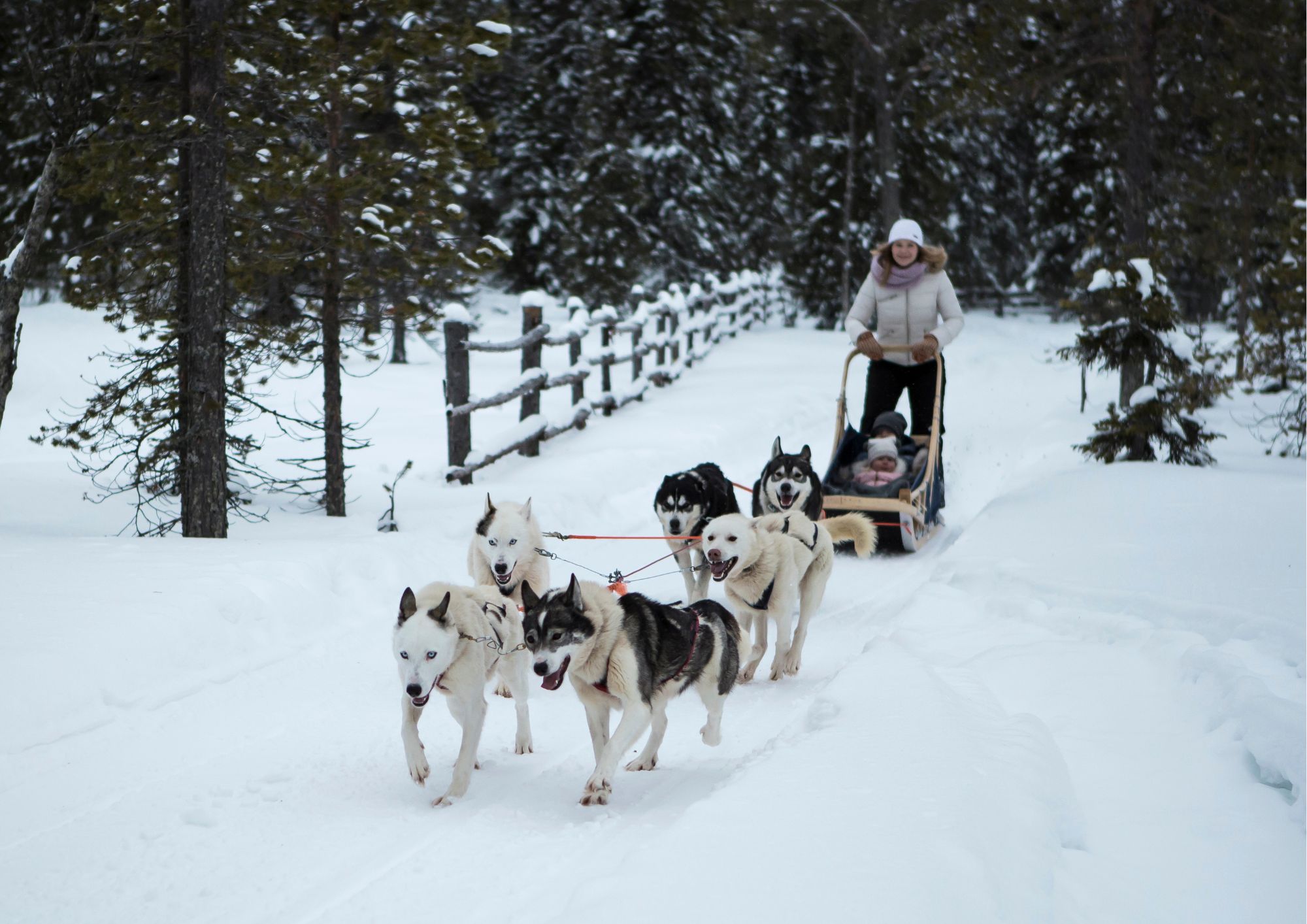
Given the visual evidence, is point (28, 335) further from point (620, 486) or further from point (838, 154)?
point (838, 154)

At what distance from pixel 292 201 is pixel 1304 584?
24.1 feet

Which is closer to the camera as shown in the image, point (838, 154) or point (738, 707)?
point (738, 707)

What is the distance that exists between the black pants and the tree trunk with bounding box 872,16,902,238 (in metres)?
14.7

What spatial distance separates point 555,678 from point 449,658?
47 cm

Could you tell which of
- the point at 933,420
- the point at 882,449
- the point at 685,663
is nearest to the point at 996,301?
the point at 933,420

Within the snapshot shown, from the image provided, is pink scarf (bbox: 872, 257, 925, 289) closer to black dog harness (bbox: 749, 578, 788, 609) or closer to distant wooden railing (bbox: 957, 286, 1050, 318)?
black dog harness (bbox: 749, 578, 788, 609)

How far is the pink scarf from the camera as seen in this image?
28.1 ft

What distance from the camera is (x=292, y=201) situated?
814cm

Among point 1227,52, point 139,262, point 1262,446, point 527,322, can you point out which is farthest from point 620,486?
point 1227,52

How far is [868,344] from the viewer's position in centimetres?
817

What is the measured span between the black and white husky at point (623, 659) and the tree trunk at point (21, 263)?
440 cm

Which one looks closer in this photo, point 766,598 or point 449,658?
point 449,658

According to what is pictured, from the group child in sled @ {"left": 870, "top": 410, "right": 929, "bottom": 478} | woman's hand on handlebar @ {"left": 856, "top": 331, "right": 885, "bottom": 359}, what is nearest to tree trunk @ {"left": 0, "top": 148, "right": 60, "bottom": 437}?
woman's hand on handlebar @ {"left": 856, "top": 331, "right": 885, "bottom": 359}

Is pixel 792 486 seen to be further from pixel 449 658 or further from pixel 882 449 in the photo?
pixel 449 658
